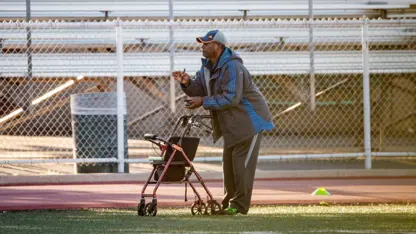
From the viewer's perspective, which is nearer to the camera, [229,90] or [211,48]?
[229,90]

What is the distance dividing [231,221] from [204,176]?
488 cm

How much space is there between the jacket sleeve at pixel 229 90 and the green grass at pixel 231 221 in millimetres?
1057

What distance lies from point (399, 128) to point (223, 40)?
43.6ft

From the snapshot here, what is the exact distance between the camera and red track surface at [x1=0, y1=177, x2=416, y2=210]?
10.2 metres

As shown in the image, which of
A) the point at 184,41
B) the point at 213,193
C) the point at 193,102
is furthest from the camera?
the point at 184,41

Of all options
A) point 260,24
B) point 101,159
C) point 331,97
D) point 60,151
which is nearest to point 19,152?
point 60,151

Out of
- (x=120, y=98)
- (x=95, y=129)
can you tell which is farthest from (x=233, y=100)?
(x=95, y=129)

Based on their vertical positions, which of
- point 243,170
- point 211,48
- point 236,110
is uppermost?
point 211,48

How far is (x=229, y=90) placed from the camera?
8.68 meters

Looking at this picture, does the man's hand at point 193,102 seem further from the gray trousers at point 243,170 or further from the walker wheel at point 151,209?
the walker wheel at point 151,209

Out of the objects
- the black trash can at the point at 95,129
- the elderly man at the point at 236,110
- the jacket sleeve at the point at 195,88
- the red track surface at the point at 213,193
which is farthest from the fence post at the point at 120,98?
the elderly man at the point at 236,110

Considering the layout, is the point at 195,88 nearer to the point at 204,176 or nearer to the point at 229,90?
the point at 229,90

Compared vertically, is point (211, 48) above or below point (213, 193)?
above

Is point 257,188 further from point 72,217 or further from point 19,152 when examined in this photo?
point 19,152
